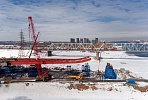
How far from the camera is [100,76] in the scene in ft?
115

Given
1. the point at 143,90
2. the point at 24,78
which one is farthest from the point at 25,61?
the point at 143,90

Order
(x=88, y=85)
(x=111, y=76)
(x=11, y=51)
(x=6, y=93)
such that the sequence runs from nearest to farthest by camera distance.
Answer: (x=6, y=93)
(x=88, y=85)
(x=111, y=76)
(x=11, y=51)

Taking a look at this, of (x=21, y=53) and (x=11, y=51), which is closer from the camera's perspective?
(x=21, y=53)

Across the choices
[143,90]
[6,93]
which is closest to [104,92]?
[143,90]

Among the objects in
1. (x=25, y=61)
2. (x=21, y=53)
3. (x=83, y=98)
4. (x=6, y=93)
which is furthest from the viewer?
(x=21, y=53)

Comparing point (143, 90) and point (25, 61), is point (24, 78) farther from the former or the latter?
point (143, 90)

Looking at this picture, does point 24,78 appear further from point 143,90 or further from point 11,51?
point 11,51

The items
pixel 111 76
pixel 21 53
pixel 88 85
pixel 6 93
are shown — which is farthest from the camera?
pixel 21 53

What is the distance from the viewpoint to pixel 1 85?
28.8 m

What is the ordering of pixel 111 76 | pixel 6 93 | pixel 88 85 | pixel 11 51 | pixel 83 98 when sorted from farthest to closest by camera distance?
pixel 11 51 → pixel 111 76 → pixel 88 85 → pixel 6 93 → pixel 83 98

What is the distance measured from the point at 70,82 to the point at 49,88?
393cm

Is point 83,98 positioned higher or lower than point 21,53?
lower

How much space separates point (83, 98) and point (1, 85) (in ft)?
46.0

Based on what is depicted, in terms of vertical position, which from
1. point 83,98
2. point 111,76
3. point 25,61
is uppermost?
point 25,61
